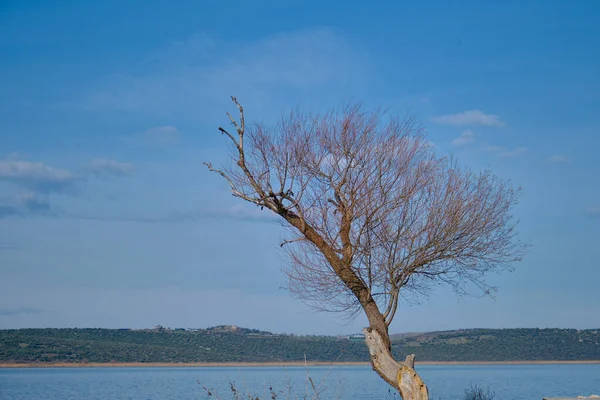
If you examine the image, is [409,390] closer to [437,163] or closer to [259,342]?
[437,163]

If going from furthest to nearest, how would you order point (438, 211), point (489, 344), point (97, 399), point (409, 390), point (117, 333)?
point (117, 333) → point (489, 344) → point (97, 399) → point (438, 211) → point (409, 390)

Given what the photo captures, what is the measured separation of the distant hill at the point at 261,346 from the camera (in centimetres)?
8125

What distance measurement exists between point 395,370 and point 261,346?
74799 millimetres

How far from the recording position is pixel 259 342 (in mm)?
90938

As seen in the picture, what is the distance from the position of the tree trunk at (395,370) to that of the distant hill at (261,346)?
6234 cm

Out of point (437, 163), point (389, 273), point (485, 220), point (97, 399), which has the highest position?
point (437, 163)

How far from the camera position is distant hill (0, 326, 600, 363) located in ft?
267

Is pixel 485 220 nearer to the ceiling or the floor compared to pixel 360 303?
nearer to the ceiling

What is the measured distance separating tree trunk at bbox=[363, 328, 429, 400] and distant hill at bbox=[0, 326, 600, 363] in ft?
205

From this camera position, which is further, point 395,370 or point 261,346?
point 261,346

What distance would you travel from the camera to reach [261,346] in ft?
289

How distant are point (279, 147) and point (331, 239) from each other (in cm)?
210

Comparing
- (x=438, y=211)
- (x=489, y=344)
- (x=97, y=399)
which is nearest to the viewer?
(x=438, y=211)

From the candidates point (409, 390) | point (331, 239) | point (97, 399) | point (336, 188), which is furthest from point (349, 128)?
point (97, 399)
